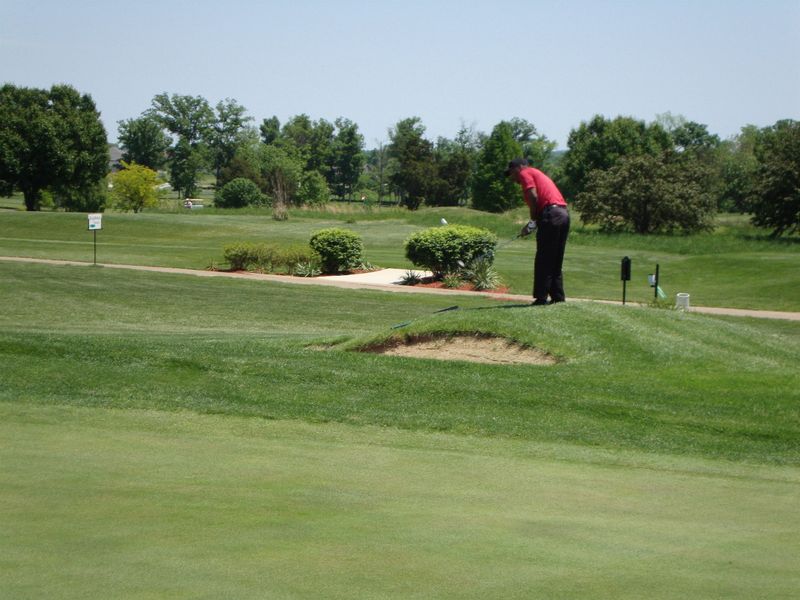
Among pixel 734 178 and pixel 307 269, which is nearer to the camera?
pixel 307 269

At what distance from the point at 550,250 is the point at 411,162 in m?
86.2

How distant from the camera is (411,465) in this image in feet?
24.9

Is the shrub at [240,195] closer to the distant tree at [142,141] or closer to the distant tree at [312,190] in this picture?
the distant tree at [312,190]

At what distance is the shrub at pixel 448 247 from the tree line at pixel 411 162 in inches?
656

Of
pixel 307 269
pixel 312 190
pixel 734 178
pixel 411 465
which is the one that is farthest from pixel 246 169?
pixel 411 465

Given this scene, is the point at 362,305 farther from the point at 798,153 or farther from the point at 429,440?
the point at 798,153

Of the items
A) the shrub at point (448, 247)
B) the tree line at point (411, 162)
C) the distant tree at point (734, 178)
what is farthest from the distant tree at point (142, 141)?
the shrub at point (448, 247)

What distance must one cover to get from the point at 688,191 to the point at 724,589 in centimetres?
5661

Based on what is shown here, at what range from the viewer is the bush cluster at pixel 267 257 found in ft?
121

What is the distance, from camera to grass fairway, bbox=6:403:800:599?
188 inches

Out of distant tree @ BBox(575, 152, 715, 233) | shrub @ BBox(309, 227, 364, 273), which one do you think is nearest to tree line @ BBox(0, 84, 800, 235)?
distant tree @ BBox(575, 152, 715, 233)

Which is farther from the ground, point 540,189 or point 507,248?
point 540,189

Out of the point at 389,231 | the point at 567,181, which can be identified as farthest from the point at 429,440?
the point at 567,181

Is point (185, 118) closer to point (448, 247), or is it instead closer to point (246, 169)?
point (246, 169)
